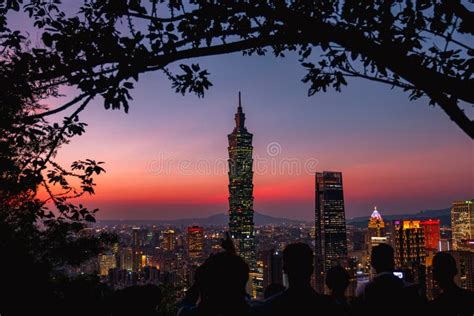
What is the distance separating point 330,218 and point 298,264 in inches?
6106

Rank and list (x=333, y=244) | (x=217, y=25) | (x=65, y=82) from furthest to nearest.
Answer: (x=333, y=244), (x=217, y=25), (x=65, y=82)

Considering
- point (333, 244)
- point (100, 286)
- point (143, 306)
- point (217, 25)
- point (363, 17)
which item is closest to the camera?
point (143, 306)

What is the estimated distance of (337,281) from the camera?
395cm

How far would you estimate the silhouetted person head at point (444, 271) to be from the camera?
3533 millimetres

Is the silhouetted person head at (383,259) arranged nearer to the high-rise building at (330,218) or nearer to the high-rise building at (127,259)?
the high-rise building at (127,259)

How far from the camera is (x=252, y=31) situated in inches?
121

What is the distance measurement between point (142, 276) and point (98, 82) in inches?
2952

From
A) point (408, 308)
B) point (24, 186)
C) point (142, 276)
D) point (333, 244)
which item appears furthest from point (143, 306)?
point (333, 244)

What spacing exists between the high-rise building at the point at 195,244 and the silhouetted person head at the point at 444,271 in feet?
397

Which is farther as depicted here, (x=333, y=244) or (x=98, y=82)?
(x=333, y=244)

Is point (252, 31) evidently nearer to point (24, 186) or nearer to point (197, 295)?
point (197, 295)

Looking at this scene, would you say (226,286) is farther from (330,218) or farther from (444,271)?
(330,218)

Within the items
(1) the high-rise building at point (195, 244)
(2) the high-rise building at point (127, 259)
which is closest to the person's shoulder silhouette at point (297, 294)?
(2) the high-rise building at point (127, 259)

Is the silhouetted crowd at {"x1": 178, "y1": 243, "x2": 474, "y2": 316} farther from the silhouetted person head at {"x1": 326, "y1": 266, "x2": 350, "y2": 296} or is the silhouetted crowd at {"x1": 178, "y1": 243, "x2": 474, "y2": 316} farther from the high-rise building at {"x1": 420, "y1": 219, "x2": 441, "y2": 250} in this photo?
the high-rise building at {"x1": 420, "y1": 219, "x2": 441, "y2": 250}
